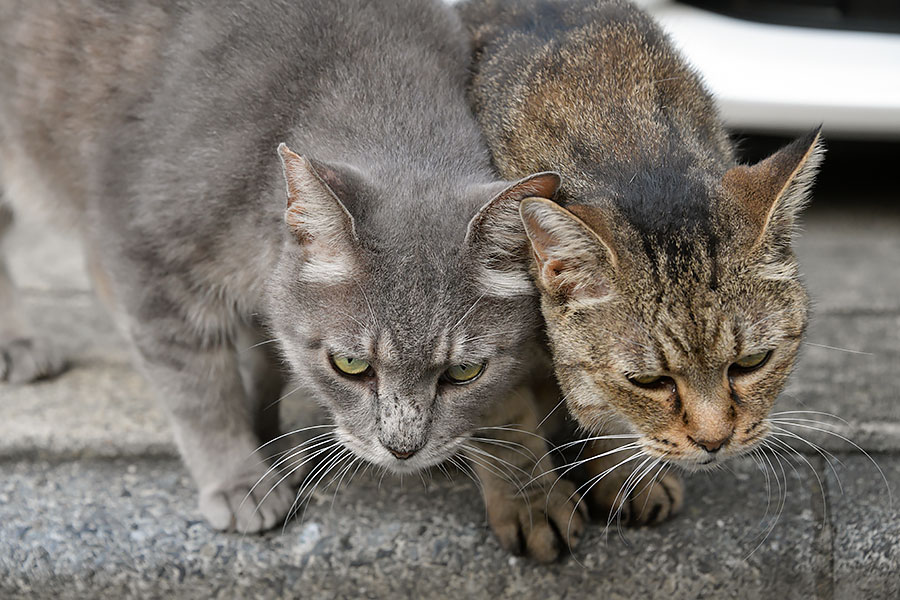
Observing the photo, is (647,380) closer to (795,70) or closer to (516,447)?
(516,447)

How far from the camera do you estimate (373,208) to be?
7.29 ft

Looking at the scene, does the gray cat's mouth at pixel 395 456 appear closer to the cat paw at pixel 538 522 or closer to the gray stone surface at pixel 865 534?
the cat paw at pixel 538 522

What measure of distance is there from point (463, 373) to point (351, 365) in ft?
0.84

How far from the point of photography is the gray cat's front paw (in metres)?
2.67

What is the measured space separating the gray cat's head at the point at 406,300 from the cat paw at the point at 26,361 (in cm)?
137

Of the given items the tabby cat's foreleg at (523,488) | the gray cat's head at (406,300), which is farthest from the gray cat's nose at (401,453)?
the tabby cat's foreleg at (523,488)

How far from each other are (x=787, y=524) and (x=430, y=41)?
159 cm

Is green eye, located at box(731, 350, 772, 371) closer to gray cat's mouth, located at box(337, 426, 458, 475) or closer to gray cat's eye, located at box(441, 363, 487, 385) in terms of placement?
gray cat's eye, located at box(441, 363, 487, 385)

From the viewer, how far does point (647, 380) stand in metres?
2.20

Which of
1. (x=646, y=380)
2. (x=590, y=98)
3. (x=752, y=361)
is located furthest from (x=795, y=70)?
(x=646, y=380)

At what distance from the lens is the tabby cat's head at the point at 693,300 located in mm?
2135

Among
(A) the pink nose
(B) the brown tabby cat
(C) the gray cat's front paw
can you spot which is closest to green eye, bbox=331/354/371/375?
(B) the brown tabby cat

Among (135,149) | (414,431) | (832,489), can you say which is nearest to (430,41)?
(135,149)

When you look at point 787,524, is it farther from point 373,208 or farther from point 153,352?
point 153,352
